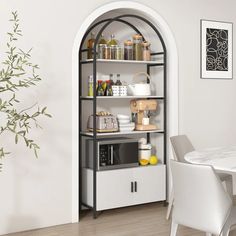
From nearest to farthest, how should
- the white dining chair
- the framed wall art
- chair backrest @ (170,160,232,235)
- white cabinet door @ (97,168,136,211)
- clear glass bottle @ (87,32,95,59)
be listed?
chair backrest @ (170,160,232,235)
the white dining chair
white cabinet door @ (97,168,136,211)
clear glass bottle @ (87,32,95,59)
the framed wall art

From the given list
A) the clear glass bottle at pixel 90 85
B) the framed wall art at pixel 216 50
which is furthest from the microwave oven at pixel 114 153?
the framed wall art at pixel 216 50

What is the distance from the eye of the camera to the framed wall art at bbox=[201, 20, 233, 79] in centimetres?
530

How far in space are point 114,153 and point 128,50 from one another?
1.07 metres

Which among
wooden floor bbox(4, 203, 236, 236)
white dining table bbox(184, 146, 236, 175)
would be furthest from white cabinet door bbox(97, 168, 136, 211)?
white dining table bbox(184, 146, 236, 175)

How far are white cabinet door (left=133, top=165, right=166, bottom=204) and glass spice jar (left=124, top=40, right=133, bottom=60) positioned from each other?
115 cm

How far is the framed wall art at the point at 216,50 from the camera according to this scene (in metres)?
5.30

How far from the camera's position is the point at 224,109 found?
218 inches

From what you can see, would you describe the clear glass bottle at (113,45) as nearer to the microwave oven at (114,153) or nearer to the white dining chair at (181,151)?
the microwave oven at (114,153)

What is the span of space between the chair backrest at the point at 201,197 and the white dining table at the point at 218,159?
0.24m

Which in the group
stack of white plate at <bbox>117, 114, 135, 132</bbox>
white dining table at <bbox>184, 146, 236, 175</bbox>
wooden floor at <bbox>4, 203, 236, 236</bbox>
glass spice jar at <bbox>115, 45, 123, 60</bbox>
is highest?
glass spice jar at <bbox>115, 45, 123, 60</bbox>

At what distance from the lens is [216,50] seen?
5.41m

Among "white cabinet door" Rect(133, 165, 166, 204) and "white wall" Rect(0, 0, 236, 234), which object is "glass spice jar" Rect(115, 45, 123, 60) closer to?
"white wall" Rect(0, 0, 236, 234)

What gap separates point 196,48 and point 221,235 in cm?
282

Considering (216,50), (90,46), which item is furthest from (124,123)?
(216,50)
